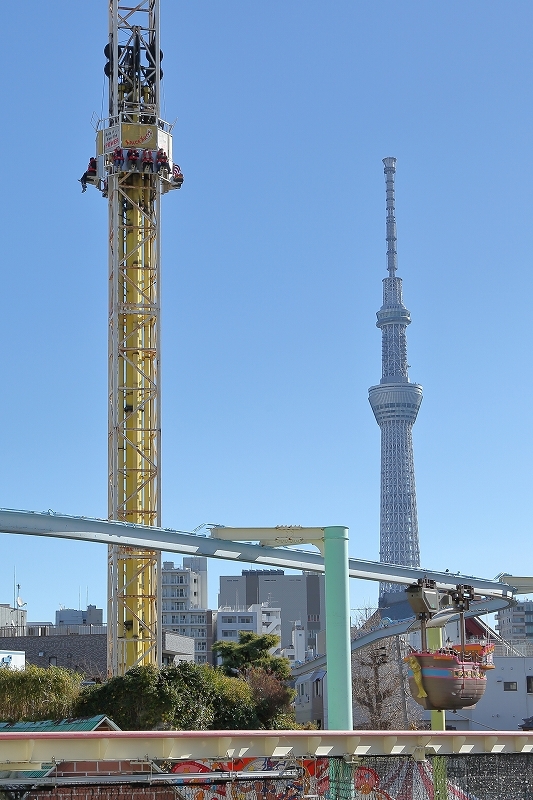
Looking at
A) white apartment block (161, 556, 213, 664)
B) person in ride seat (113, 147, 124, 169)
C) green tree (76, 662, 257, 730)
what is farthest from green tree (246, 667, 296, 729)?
white apartment block (161, 556, 213, 664)

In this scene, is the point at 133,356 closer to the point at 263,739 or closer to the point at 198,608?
the point at 263,739

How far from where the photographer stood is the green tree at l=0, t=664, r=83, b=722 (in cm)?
5081

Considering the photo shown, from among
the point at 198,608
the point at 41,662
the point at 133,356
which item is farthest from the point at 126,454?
the point at 198,608

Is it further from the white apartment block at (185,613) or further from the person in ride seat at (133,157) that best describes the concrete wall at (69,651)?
the white apartment block at (185,613)

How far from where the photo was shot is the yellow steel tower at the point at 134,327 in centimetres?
5675

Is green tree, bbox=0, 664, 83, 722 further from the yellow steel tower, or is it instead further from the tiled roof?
the tiled roof

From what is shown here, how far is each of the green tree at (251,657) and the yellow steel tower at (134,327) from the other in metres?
17.7

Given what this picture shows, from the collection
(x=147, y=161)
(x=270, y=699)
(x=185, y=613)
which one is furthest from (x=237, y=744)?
(x=185, y=613)

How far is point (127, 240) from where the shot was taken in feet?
201

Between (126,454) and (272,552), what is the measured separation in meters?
29.6

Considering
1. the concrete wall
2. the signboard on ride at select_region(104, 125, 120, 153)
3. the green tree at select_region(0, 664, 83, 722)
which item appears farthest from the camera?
the concrete wall

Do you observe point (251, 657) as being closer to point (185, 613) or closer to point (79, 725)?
point (79, 725)

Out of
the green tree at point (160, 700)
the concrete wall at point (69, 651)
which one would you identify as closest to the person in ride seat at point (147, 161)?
the green tree at point (160, 700)

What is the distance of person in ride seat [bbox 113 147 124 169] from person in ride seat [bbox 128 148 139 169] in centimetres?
40
